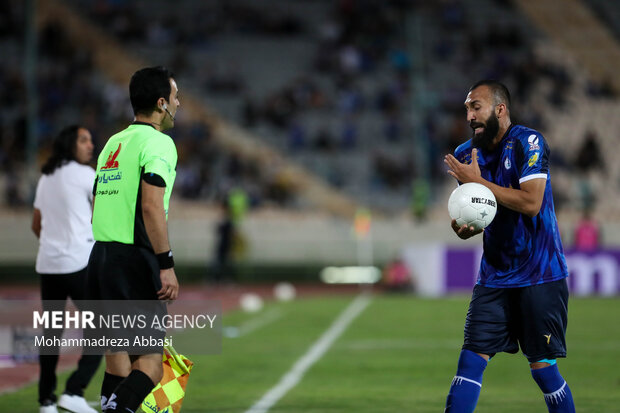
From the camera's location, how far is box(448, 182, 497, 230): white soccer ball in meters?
6.03

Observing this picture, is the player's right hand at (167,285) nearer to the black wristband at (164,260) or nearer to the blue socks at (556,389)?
the black wristband at (164,260)

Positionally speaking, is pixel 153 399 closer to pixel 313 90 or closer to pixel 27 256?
pixel 27 256

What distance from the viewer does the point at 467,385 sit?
20.4ft

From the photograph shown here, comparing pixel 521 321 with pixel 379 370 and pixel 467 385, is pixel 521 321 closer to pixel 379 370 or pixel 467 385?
pixel 467 385

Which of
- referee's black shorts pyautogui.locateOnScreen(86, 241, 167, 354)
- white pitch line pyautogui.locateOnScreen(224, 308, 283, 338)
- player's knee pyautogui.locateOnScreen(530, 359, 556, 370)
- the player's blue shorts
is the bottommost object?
white pitch line pyautogui.locateOnScreen(224, 308, 283, 338)

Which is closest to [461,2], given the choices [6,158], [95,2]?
[95,2]

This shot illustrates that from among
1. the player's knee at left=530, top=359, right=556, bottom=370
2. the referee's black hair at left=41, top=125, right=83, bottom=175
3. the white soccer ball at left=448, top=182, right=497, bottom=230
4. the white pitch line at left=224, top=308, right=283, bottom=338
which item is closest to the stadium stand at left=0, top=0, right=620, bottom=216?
the white pitch line at left=224, top=308, right=283, bottom=338

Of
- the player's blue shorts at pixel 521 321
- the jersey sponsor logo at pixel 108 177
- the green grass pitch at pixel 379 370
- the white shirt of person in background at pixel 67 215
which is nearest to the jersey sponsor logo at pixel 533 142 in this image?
the player's blue shorts at pixel 521 321

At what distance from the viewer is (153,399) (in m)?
6.13

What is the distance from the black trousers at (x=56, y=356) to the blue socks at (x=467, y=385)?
3.27 meters

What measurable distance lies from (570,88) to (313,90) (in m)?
8.95

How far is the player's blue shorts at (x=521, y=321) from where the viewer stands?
621 cm

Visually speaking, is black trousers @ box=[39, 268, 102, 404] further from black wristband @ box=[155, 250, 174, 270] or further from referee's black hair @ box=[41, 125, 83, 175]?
black wristband @ box=[155, 250, 174, 270]

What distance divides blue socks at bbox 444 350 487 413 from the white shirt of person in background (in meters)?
3.38
